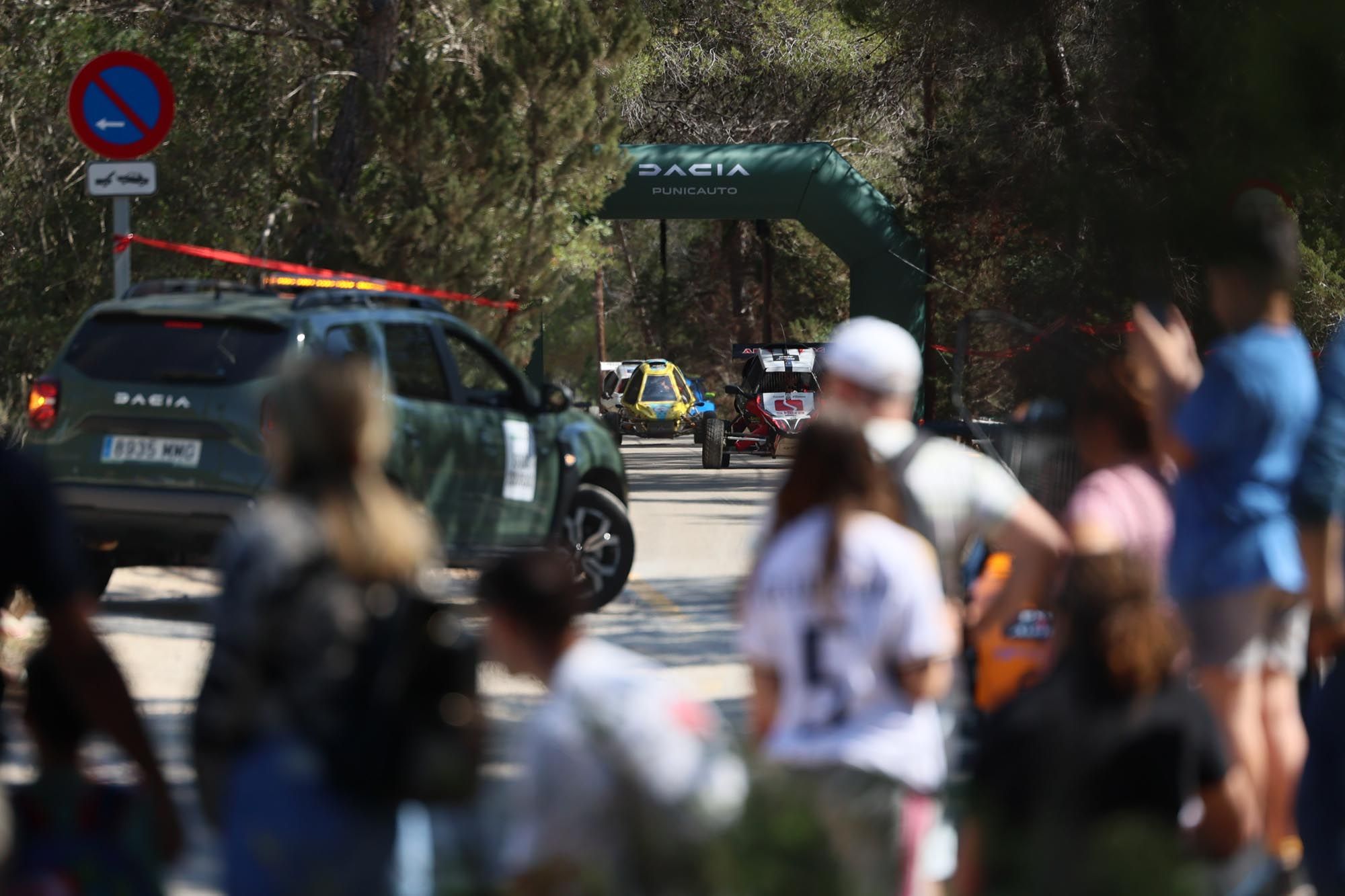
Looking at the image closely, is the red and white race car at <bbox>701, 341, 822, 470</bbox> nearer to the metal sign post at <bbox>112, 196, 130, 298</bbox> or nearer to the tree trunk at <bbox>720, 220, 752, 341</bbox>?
the metal sign post at <bbox>112, 196, 130, 298</bbox>

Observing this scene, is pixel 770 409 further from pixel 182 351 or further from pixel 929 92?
pixel 182 351

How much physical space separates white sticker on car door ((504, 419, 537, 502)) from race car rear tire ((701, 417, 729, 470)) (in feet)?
58.4

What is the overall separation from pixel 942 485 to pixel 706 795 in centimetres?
144

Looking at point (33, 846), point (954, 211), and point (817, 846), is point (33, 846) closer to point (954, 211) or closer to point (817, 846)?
point (817, 846)

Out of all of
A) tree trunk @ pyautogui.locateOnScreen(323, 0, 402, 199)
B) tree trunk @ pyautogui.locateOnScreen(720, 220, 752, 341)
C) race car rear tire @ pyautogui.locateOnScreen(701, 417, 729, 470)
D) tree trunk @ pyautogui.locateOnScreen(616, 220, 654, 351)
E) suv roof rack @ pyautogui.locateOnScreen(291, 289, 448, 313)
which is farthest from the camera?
tree trunk @ pyautogui.locateOnScreen(616, 220, 654, 351)

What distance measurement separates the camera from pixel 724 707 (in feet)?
28.8

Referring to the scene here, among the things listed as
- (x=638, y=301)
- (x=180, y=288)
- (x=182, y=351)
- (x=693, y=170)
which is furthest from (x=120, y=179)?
(x=638, y=301)

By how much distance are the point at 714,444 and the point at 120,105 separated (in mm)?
18913

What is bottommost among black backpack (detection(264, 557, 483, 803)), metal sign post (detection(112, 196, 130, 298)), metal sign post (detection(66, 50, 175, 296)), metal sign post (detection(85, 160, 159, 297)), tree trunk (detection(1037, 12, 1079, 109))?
black backpack (detection(264, 557, 483, 803))

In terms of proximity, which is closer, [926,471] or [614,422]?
[926,471]

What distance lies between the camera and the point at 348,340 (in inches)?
422

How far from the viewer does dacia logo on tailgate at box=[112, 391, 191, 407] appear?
10.4m

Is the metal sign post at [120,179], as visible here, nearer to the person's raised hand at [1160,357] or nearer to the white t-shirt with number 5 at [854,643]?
the person's raised hand at [1160,357]

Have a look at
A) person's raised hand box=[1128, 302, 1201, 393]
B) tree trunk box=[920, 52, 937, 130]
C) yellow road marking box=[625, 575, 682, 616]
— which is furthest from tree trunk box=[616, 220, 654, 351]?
person's raised hand box=[1128, 302, 1201, 393]
